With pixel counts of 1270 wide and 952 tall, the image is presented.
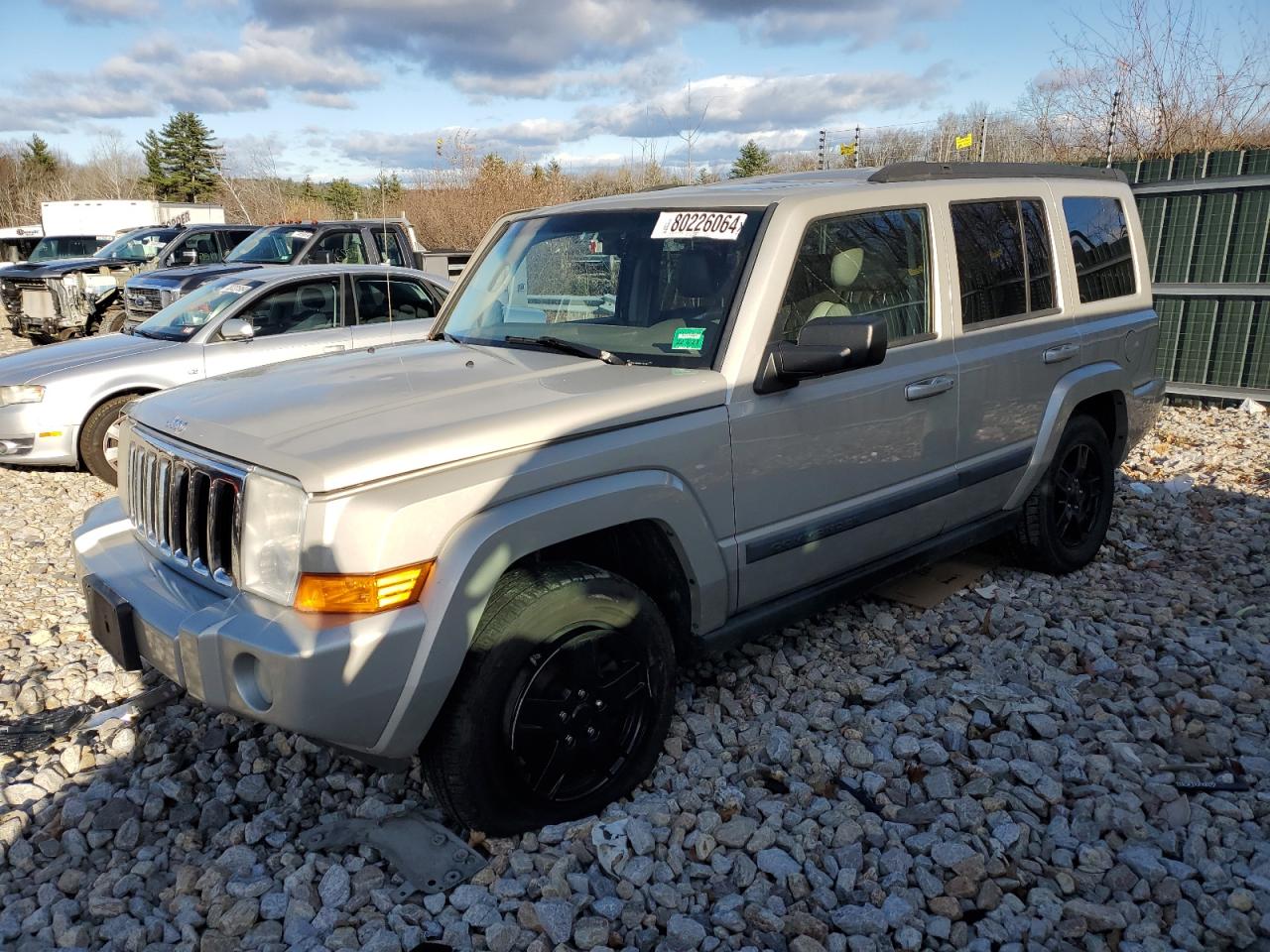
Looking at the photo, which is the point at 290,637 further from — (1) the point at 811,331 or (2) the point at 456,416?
(1) the point at 811,331

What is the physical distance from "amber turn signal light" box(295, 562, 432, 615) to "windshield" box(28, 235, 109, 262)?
21198mm

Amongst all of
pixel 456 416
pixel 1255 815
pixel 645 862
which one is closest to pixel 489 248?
pixel 456 416

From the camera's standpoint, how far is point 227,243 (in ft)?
51.9

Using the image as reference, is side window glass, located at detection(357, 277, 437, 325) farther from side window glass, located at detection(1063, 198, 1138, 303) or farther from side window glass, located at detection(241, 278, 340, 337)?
side window glass, located at detection(1063, 198, 1138, 303)

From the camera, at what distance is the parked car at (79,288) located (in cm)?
1355

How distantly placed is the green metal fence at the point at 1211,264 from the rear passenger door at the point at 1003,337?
4825mm

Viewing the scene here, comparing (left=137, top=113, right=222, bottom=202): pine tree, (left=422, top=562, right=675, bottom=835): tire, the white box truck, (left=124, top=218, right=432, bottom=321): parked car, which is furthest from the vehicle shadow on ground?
(left=137, top=113, right=222, bottom=202): pine tree

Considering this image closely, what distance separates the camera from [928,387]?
371 centimetres

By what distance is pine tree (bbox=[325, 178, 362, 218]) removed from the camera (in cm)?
3955

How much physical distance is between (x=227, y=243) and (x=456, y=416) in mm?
15017

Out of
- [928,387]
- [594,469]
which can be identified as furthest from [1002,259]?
[594,469]

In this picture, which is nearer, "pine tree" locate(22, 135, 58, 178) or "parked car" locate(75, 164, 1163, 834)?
"parked car" locate(75, 164, 1163, 834)

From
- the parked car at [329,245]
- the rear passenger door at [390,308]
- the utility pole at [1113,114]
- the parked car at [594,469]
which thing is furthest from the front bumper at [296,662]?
the utility pole at [1113,114]

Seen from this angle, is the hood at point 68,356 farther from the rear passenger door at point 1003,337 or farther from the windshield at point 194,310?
the rear passenger door at point 1003,337
